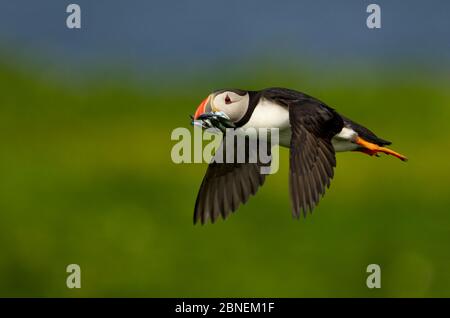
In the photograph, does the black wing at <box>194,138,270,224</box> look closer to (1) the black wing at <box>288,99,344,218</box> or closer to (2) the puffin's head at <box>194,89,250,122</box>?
(2) the puffin's head at <box>194,89,250,122</box>

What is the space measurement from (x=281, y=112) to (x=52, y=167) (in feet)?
15.2

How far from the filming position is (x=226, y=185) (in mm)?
5535

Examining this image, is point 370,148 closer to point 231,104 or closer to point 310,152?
point 310,152

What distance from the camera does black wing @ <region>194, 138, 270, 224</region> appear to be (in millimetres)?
5520

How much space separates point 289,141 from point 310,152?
51cm

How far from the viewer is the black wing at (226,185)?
552 cm

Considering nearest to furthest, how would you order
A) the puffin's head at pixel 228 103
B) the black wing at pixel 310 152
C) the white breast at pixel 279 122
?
1. the black wing at pixel 310 152
2. the white breast at pixel 279 122
3. the puffin's head at pixel 228 103

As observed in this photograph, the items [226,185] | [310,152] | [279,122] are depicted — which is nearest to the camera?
[310,152]

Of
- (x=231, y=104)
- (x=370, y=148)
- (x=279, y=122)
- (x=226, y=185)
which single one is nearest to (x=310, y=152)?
(x=279, y=122)

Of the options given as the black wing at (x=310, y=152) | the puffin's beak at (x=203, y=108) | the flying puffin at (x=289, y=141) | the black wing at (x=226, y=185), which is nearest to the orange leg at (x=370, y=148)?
the flying puffin at (x=289, y=141)

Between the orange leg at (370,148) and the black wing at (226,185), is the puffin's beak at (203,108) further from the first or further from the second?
the orange leg at (370,148)

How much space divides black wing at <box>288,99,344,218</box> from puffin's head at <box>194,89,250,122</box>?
0.35 m

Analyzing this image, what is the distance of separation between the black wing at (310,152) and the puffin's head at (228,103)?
35 cm

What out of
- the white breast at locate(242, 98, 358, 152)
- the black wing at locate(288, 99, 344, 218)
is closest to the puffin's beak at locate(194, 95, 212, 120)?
the white breast at locate(242, 98, 358, 152)
